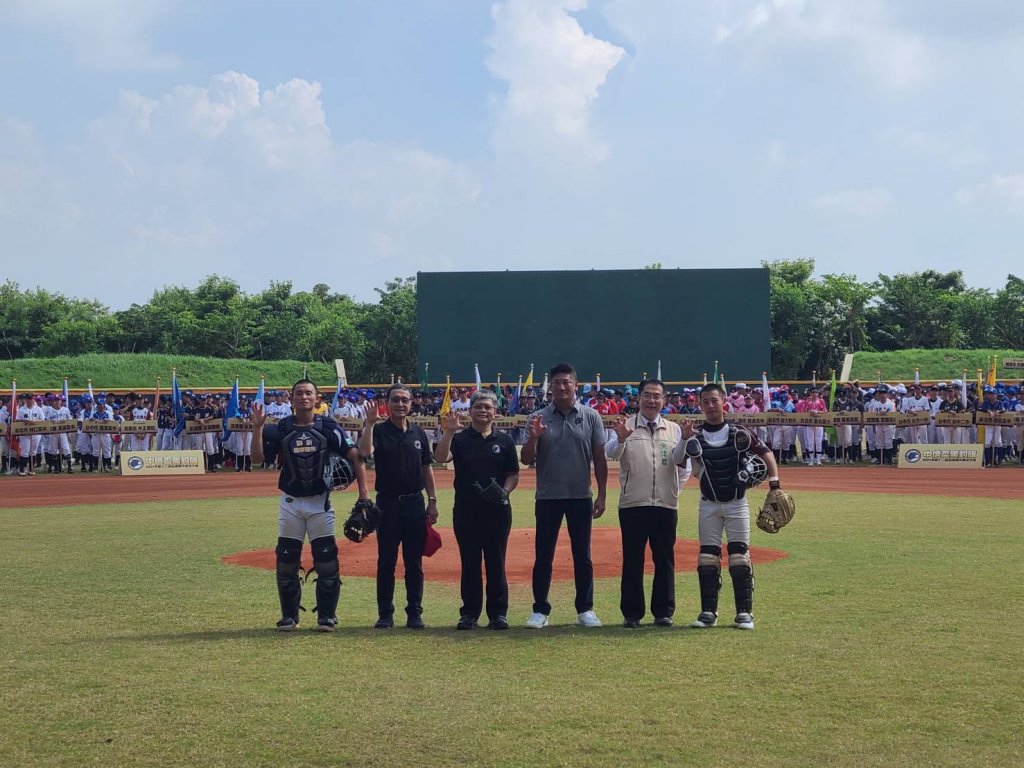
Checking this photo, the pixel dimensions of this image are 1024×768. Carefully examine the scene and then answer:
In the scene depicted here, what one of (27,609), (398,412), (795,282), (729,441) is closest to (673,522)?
(729,441)

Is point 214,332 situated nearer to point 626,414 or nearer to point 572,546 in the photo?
point 626,414

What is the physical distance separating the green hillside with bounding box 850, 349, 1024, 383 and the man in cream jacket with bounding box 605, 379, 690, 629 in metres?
40.1

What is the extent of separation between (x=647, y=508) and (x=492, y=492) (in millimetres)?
1298

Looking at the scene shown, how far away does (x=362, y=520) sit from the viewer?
9297 millimetres

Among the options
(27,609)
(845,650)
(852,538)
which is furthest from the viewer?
(852,538)

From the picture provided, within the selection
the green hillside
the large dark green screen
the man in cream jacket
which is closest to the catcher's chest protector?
the man in cream jacket

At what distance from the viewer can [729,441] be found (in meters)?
9.21

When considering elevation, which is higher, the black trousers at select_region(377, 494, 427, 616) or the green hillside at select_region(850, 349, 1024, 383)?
the green hillside at select_region(850, 349, 1024, 383)

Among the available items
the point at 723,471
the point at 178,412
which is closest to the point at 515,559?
the point at 723,471

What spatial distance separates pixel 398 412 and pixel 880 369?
Answer: 4169 centimetres

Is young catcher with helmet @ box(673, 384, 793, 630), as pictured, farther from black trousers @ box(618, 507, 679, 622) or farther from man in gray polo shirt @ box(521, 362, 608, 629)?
man in gray polo shirt @ box(521, 362, 608, 629)

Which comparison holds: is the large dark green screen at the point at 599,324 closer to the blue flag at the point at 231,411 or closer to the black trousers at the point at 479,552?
the blue flag at the point at 231,411

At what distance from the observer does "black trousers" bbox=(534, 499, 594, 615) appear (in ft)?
30.5

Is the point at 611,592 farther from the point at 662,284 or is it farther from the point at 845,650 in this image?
Result: the point at 662,284
